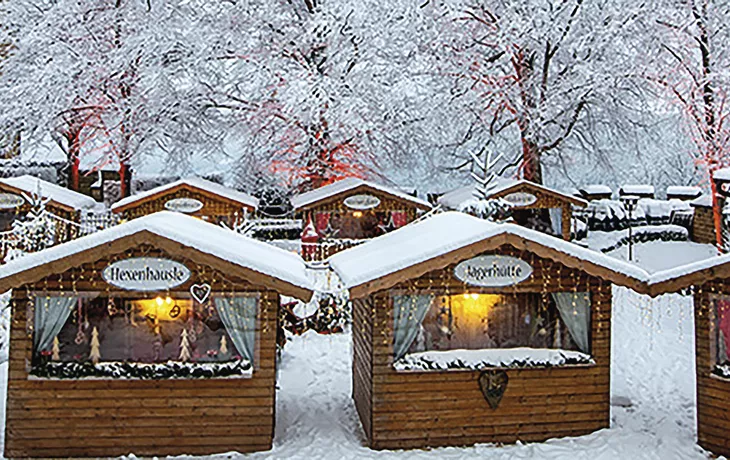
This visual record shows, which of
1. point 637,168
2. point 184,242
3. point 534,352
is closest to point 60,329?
point 184,242

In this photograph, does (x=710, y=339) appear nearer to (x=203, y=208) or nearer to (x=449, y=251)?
(x=449, y=251)

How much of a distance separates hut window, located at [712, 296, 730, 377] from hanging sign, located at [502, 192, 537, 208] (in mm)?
12328

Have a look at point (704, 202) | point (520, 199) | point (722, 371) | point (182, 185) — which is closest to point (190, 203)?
point (182, 185)

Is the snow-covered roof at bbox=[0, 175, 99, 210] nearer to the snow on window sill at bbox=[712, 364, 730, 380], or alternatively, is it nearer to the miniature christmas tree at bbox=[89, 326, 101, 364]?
the miniature christmas tree at bbox=[89, 326, 101, 364]

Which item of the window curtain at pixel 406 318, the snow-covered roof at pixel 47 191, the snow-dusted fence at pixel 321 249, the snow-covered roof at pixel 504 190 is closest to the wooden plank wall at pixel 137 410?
the window curtain at pixel 406 318

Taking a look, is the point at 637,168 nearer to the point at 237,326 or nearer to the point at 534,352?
the point at 534,352

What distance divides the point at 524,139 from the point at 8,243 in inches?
651

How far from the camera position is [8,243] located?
18.4 m

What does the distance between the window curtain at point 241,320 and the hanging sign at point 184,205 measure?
12.4 metres

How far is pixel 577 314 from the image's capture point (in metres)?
10.1

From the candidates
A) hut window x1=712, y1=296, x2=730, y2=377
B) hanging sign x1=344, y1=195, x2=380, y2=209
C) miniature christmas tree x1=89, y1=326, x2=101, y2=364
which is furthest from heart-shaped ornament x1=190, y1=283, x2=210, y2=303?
hanging sign x1=344, y1=195, x2=380, y2=209

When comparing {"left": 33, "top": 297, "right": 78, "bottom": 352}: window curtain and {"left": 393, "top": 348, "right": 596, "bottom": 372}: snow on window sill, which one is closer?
{"left": 33, "top": 297, "right": 78, "bottom": 352}: window curtain

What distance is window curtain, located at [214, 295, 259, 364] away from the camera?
9500mm

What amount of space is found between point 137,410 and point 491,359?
4857 millimetres
